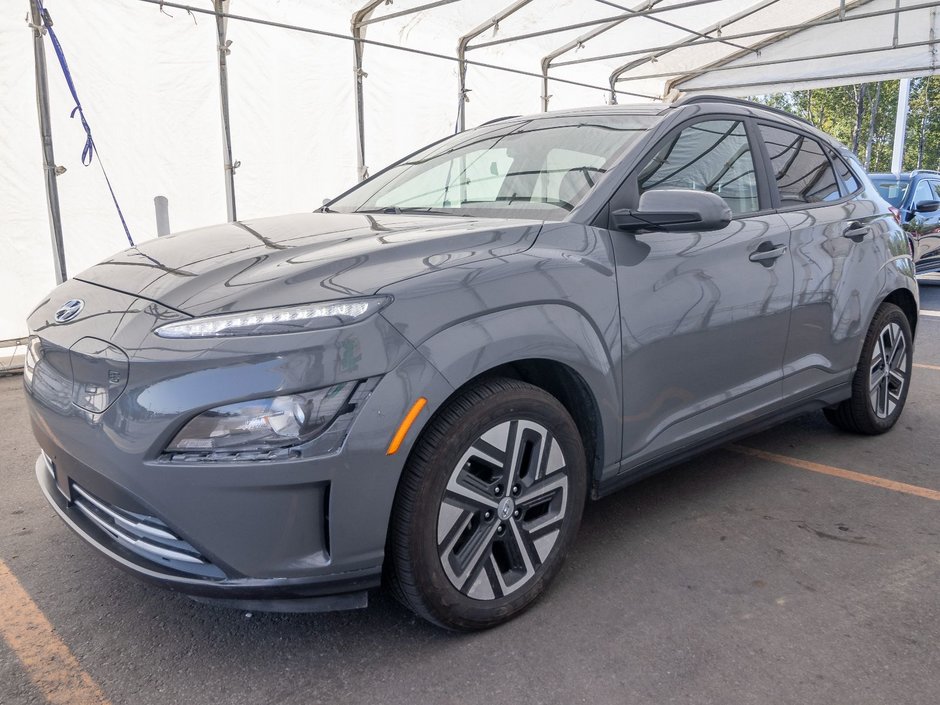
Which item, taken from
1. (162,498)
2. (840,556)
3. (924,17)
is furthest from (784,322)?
(924,17)

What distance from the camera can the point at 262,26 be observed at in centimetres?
757

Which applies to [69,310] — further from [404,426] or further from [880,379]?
[880,379]

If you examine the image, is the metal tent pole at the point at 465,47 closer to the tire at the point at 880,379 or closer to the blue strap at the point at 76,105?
the blue strap at the point at 76,105

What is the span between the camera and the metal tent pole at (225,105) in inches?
279

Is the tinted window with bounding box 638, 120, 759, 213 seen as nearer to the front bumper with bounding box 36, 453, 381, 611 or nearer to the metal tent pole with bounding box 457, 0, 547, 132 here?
the front bumper with bounding box 36, 453, 381, 611

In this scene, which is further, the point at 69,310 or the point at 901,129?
the point at 901,129

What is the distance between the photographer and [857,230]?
356 centimetres

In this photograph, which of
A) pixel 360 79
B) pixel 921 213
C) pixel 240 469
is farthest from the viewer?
pixel 921 213

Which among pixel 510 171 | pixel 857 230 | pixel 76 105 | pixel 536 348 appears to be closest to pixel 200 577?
pixel 536 348

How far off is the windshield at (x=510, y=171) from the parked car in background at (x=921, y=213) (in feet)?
A: 25.8

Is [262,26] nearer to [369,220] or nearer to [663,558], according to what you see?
[369,220]

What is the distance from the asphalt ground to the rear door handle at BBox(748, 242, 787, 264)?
3.25 feet

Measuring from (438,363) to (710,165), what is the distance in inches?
65.5

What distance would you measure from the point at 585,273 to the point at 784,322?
1177mm
